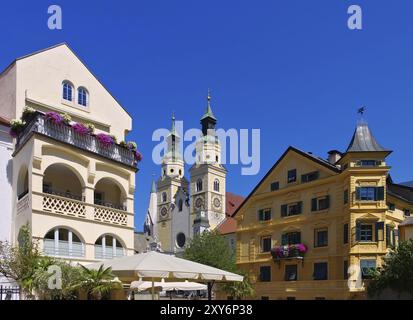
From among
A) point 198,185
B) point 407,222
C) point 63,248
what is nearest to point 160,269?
point 63,248

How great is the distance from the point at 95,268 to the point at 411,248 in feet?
77.3

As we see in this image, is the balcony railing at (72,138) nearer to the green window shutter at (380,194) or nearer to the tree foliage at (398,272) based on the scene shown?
the tree foliage at (398,272)

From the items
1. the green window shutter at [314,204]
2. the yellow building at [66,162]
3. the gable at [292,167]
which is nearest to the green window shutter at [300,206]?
the green window shutter at [314,204]

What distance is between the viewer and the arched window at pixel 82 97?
2708 cm

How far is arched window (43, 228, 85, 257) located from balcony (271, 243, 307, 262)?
77.7ft

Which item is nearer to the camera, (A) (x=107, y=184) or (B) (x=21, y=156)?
(B) (x=21, y=156)

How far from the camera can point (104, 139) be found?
25.0m

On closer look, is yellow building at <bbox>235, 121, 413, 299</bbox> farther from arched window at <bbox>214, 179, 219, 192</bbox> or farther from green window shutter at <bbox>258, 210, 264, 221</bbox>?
arched window at <bbox>214, 179, 219, 192</bbox>

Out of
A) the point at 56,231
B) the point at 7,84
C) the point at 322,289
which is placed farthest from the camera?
the point at 322,289

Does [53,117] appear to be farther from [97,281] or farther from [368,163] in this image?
[368,163]

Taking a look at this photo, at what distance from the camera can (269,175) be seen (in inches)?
1890

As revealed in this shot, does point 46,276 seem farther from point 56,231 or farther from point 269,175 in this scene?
point 269,175

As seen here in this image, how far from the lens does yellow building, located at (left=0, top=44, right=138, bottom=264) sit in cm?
2214
